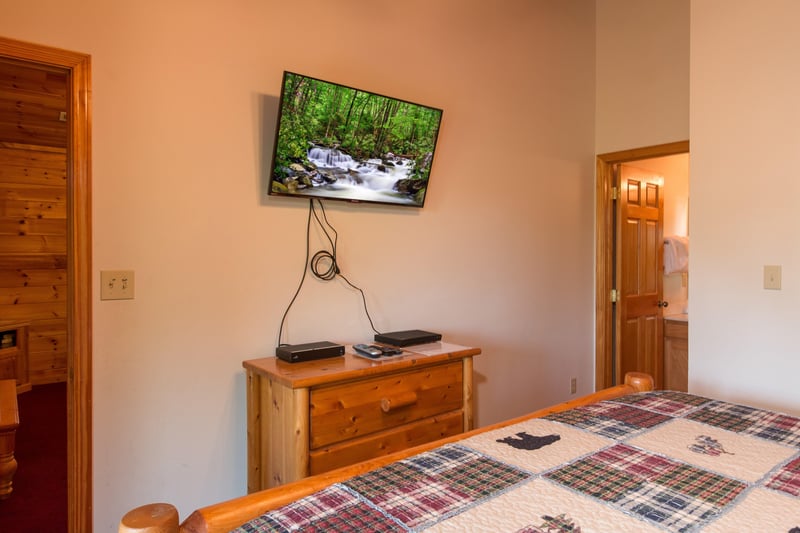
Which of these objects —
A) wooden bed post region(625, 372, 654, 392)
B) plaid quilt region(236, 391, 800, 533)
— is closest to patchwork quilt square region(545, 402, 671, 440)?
plaid quilt region(236, 391, 800, 533)

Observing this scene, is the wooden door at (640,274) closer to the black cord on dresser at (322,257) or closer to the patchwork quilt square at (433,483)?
the black cord on dresser at (322,257)

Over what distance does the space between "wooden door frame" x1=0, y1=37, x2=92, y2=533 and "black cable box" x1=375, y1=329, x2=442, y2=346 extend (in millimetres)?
1187

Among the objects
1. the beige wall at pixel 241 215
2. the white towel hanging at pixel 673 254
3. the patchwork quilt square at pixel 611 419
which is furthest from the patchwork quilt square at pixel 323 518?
the white towel hanging at pixel 673 254

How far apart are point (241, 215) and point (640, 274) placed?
3066mm

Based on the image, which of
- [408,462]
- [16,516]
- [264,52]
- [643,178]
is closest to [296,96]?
[264,52]

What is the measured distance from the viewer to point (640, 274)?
3.89 meters

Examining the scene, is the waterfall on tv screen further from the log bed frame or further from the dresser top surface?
the log bed frame

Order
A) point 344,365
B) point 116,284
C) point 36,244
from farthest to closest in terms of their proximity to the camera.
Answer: point 36,244, point 344,365, point 116,284

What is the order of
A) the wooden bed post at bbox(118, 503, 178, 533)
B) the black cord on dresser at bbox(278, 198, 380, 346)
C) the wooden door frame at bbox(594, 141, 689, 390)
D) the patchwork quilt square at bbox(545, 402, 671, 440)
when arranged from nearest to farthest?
the wooden bed post at bbox(118, 503, 178, 533) < the patchwork quilt square at bbox(545, 402, 671, 440) < the black cord on dresser at bbox(278, 198, 380, 346) < the wooden door frame at bbox(594, 141, 689, 390)

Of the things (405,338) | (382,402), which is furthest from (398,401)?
(405,338)

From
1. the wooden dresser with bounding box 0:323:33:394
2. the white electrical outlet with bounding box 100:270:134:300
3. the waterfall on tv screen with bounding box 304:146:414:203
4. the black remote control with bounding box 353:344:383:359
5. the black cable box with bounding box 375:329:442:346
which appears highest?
the waterfall on tv screen with bounding box 304:146:414:203

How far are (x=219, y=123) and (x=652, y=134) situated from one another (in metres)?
2.79

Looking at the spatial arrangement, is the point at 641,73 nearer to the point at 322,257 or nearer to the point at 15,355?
the point at 322,257

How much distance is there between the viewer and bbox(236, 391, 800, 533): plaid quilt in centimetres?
92
